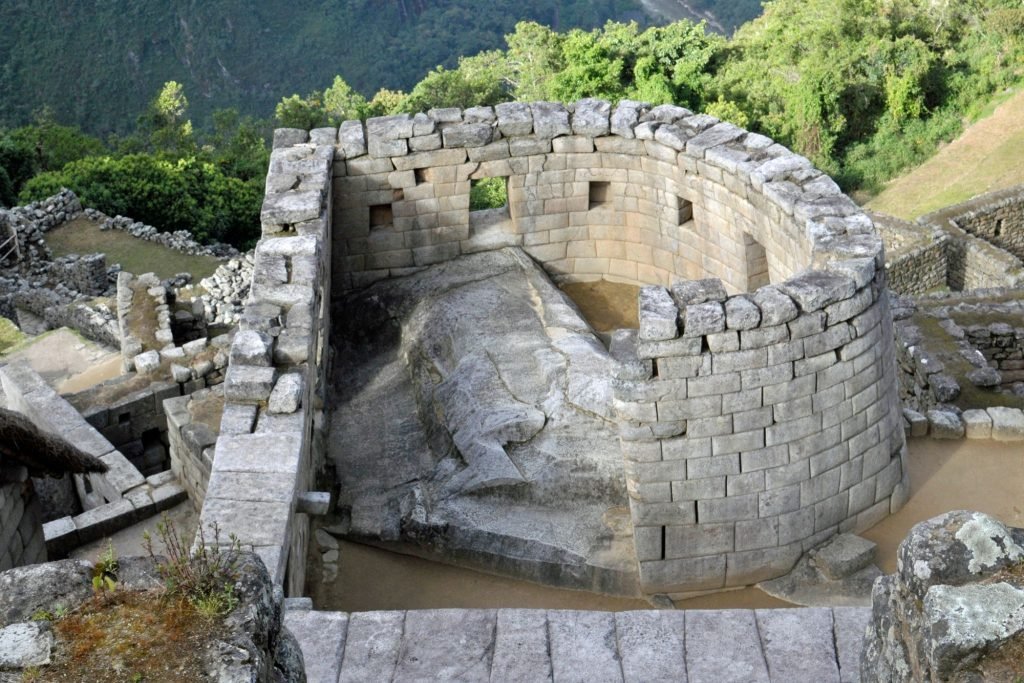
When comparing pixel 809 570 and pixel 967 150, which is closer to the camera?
pixel 809 570

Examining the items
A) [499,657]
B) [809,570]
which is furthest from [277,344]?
[809,570]

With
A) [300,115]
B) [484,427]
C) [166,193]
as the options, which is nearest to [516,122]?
[484,427]

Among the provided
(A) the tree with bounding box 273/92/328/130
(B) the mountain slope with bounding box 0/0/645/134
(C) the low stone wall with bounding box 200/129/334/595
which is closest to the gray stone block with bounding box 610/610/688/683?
(C) the low stone wall with bounding box 200/129/334/595

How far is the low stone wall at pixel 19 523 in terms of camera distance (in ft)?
30.8

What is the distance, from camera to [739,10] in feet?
238

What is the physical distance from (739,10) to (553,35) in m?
35.0

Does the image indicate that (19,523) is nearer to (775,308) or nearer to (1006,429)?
(775,308)

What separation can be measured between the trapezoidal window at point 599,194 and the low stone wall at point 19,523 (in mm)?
6003

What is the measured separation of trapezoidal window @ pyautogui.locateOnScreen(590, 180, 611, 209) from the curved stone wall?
0.07 feet

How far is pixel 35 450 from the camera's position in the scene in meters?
9.45

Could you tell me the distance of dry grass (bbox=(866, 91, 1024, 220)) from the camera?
30922 millimetres

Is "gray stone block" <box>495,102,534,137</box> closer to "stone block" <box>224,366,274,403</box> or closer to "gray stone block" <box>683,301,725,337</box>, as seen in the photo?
"stone block" <box>224,366,274,403</box>

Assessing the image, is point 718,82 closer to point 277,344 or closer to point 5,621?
point 277,344

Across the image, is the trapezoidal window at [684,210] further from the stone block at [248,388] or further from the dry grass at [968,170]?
the dry grass at [968,170]
